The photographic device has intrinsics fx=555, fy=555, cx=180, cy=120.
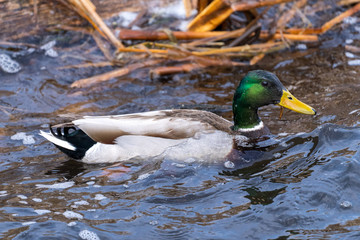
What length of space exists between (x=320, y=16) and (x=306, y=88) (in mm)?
2258

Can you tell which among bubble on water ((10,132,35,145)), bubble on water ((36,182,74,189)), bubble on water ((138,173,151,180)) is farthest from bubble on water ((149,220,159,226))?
bubble on water ((10,132,35,145))

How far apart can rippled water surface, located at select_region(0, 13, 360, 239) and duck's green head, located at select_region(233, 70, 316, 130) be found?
0.33 metres

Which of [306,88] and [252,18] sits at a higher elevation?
[252,18]

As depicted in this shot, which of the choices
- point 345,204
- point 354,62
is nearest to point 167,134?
point 345,204

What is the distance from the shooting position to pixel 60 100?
693cm

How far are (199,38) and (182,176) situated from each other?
3280mm

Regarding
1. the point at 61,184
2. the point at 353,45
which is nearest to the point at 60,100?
the point at 61,184

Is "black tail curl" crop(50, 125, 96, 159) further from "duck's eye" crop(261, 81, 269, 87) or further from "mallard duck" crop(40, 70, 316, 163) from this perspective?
"duck's eye" crop(261, 81, 269, 87)

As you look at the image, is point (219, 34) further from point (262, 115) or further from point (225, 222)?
point (225, 222)

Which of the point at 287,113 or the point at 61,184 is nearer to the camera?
the point at 61,184

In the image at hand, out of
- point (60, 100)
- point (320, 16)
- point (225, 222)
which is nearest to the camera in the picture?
point (225, 222)

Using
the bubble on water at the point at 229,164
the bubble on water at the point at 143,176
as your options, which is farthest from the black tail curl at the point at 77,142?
the bubble on water at the point at 229,164

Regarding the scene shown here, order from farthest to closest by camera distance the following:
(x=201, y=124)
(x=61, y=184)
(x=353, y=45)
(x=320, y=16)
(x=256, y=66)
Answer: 1. (x=320, y=16)
2. (x=353, y=45)
3. (x=256, y=66)
4. (x=201, y=124)
5. (x=61, y=184)

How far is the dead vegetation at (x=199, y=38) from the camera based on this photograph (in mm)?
7547
